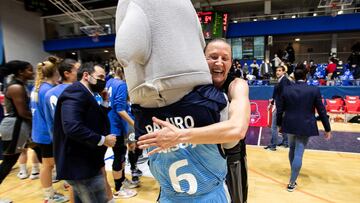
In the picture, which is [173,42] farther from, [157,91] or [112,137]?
[112,137]

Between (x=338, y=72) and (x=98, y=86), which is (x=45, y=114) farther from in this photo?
(x=338, y=72)

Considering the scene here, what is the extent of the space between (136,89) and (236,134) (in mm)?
413

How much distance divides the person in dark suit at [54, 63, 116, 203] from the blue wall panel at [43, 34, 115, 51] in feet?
37.4

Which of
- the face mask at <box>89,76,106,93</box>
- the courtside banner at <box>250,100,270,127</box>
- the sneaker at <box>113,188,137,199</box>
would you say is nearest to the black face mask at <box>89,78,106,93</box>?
the face mask at <box>89,76,106,93</box>

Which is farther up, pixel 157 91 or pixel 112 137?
pixel 157 91

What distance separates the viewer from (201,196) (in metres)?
1.08

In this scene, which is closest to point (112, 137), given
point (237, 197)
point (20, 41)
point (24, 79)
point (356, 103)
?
point (237, 197)

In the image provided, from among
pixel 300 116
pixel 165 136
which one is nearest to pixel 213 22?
pixel 300 116

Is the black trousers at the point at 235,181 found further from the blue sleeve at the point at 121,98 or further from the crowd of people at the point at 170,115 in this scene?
the blue sleeve at the point at 121,98

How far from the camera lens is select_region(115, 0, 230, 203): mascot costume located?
894mm

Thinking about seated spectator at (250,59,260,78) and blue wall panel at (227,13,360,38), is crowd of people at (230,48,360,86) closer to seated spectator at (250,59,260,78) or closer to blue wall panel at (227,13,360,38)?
seated spectator at (250,59,260,78)

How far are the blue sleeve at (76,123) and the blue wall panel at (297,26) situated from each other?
10.2 metres

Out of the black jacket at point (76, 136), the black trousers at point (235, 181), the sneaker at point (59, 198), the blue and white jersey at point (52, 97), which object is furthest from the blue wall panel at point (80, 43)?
the black trousers at point (235, 181)

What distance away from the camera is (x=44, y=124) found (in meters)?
2.82
